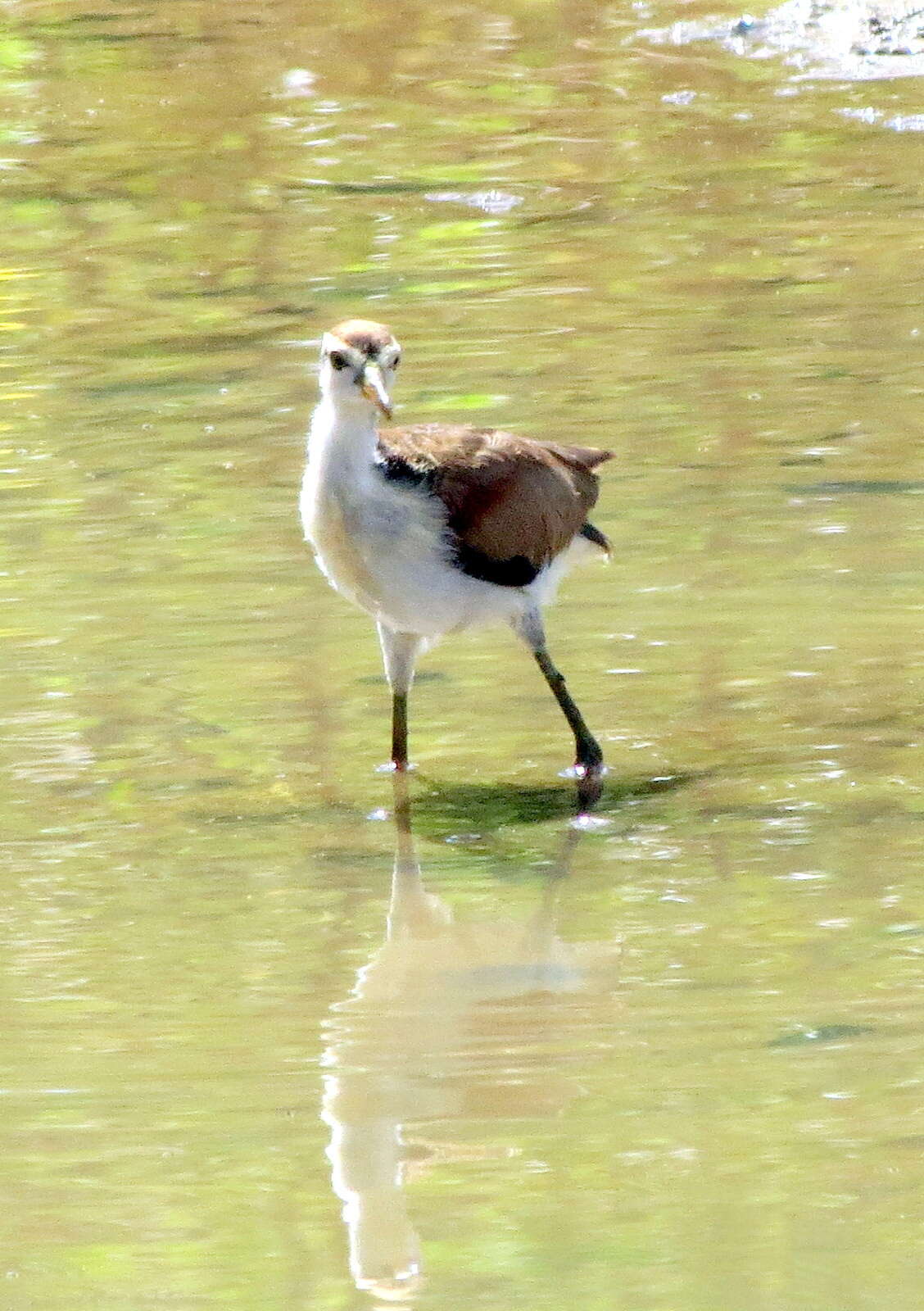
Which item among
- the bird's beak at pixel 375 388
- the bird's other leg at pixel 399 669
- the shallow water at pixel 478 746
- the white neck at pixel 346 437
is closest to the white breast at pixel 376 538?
the white neck at pixel 346 437

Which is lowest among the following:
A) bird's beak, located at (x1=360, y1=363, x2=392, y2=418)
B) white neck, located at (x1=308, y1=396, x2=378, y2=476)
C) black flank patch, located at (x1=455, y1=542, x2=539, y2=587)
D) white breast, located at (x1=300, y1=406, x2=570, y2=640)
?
black flank patch, located at (x1=455, y1=542, x2=539, y2=587)

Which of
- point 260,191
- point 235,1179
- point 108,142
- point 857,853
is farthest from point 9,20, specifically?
point 235,1179

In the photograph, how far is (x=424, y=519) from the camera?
6.96m

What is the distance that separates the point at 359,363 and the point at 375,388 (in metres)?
0.11

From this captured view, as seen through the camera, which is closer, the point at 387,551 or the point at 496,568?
the point at 387,551

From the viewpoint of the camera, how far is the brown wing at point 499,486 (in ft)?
23.3

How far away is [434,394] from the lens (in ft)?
36.6

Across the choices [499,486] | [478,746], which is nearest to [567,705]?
[478,746]

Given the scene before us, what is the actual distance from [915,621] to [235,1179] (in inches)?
159

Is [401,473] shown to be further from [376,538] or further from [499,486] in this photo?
[499,486]

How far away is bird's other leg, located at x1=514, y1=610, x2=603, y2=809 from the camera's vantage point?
7.43 metres

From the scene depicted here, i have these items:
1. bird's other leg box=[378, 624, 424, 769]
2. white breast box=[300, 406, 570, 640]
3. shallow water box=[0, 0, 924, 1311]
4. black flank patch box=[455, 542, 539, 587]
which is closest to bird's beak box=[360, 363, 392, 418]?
white breast box=[300, 406, 570, 640]

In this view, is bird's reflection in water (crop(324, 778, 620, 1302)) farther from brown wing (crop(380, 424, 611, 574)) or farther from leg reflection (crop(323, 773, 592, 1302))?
brown wing (crop(380, 424, 611, 574))

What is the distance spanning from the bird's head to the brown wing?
0.27 metres
